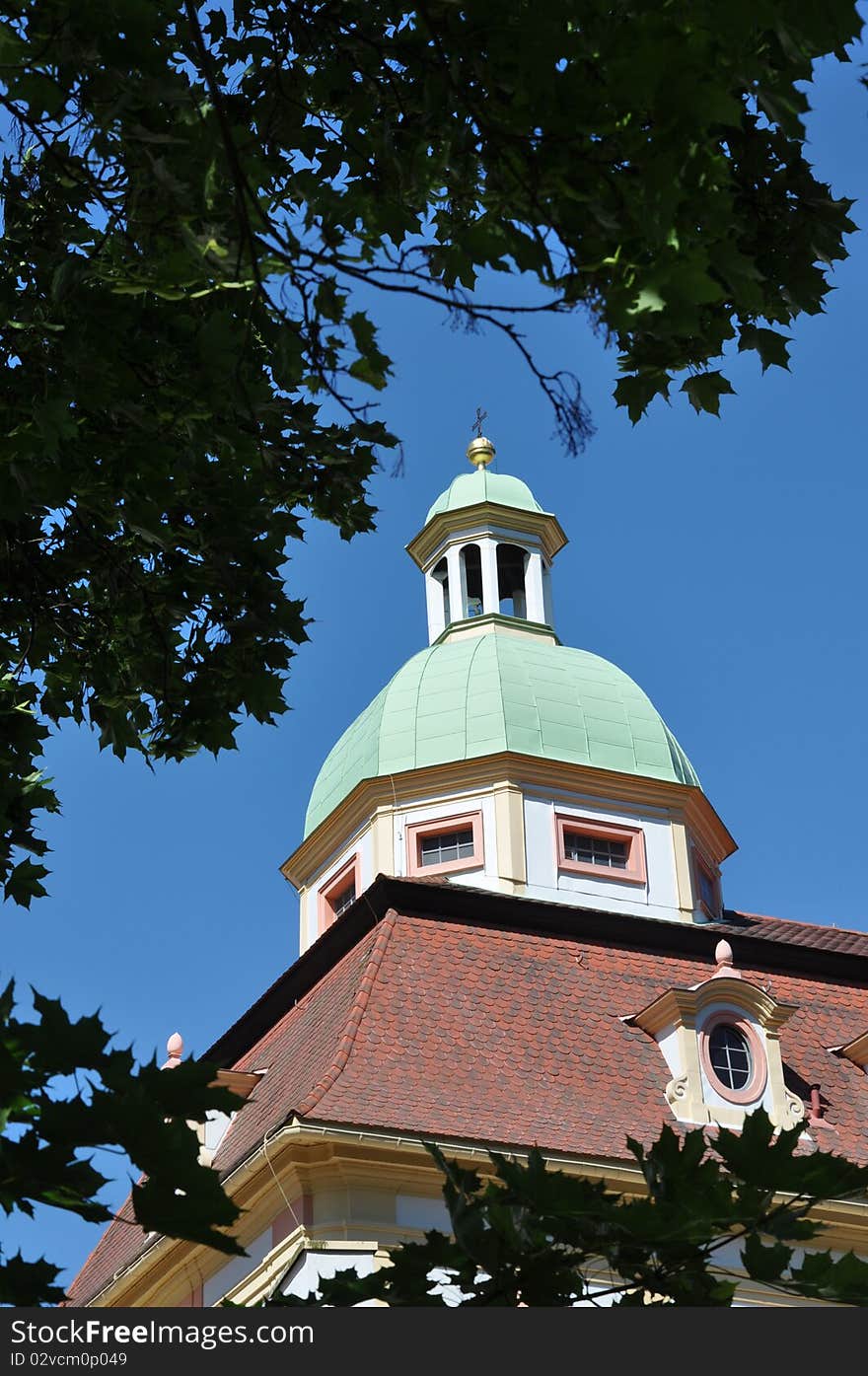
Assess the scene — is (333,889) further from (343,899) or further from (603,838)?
(603,838)

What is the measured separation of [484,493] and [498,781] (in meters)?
6.82

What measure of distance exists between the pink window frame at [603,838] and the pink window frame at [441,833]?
97 cm

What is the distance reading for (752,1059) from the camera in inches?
753

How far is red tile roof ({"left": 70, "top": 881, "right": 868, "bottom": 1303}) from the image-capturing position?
677 inches

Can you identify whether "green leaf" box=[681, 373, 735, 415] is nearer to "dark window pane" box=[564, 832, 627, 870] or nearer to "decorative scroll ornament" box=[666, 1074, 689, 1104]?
"decorative scroll ornament" box=[666, 1074, 689, 1104]

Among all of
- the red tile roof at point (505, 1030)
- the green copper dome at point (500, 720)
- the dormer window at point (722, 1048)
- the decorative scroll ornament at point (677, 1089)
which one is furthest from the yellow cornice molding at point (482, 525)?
the decorative scroll ornament at point (677, 1089)

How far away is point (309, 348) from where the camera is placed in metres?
5.55

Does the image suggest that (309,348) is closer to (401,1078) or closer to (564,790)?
(401,1078)

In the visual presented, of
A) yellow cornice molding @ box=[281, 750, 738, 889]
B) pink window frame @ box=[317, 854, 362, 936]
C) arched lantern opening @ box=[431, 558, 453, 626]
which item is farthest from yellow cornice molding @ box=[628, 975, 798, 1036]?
arched lantern opening @ box=[431, 558, 453, 626]

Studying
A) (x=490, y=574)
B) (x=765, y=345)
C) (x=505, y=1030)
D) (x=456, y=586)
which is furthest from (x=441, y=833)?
(x=765, y=345)

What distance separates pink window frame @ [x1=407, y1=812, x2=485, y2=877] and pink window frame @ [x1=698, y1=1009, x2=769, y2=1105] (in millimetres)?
4666

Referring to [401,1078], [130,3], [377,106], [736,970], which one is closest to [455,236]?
[130,3]

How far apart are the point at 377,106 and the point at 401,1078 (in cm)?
1182

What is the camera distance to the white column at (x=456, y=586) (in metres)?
27.8
